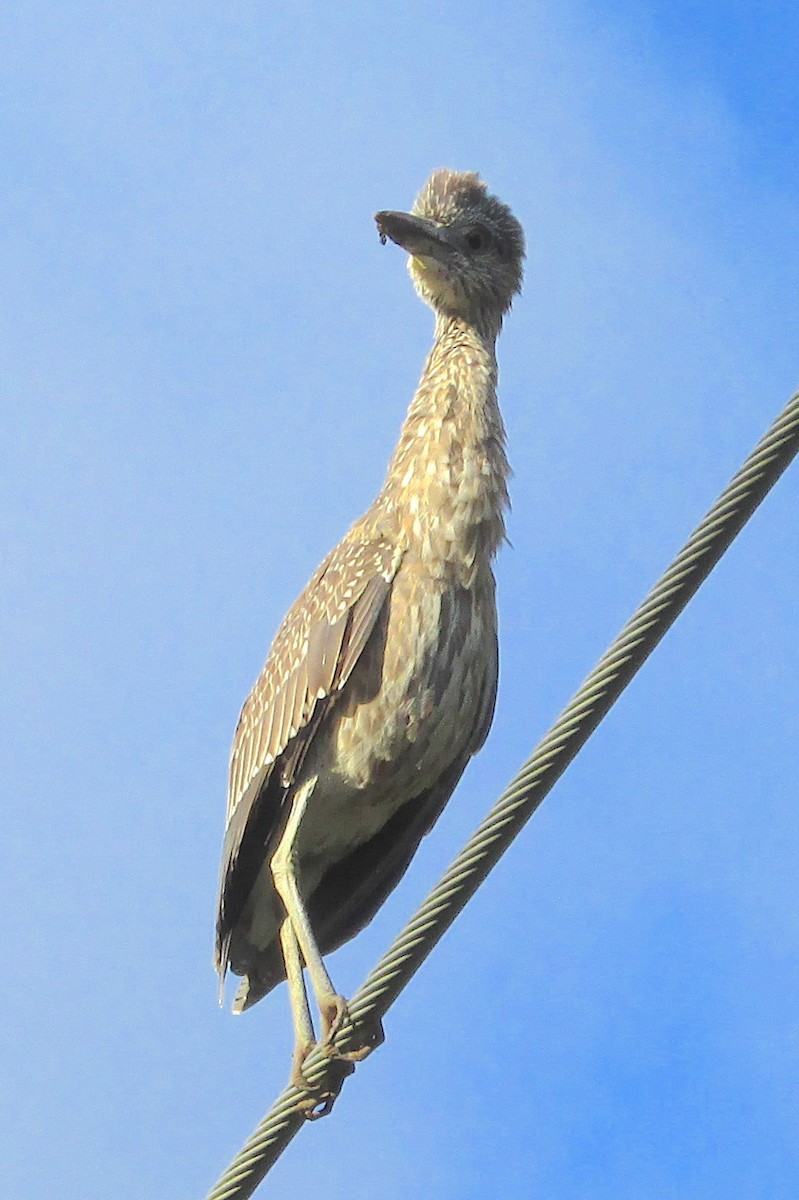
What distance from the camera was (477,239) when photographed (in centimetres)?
816

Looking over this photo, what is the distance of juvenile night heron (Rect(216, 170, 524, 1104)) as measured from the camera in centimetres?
663

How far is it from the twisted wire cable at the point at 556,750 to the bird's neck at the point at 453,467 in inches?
83.6

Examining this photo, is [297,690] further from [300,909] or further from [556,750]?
[556,750]

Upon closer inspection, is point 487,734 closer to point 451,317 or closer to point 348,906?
point 348,906

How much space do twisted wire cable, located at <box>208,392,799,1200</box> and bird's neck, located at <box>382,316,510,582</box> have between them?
6.97 feet

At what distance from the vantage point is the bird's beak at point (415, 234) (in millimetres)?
7789

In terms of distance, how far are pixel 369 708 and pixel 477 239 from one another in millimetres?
2538

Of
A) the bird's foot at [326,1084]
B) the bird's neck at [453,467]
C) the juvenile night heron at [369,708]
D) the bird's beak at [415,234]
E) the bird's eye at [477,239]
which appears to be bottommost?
the bird's foot at [326,1084]

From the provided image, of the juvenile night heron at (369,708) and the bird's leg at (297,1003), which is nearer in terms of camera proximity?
the bird's leg at (297,1003)

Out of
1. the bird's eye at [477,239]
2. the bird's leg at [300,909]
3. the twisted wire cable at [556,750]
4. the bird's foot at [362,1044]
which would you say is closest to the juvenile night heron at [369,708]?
the bird's leg at [300,909]

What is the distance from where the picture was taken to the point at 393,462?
7.29 m

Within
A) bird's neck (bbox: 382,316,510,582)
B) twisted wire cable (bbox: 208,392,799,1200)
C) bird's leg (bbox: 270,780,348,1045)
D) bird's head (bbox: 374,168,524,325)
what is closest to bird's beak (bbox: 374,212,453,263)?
bird's head (bbox: 374,168,524,325)

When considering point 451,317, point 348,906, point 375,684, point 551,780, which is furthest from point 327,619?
point 551,780

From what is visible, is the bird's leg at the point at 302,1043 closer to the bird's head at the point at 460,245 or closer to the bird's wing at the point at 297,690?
the bird's wing at the point at 297,690
